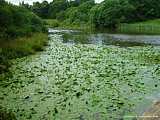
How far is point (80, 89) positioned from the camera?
1625cm

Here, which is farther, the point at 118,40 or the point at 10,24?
the point at 118,40

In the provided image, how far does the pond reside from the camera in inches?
500

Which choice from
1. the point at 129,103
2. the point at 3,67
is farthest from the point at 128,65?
the point at 129,103

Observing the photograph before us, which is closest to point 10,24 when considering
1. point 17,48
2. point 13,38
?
point 13,38

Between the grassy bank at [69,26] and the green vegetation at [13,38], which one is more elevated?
the green vegetation at [13,38]

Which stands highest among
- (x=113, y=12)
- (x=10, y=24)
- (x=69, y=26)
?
(x=113, y=12)

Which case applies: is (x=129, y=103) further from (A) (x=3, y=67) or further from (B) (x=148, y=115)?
(A) (x=3, y=67)

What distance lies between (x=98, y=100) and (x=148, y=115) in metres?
3.41

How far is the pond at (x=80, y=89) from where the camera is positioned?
1270 centimetres

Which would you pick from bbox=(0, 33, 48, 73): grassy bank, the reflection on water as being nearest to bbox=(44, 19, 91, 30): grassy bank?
the reflection on water

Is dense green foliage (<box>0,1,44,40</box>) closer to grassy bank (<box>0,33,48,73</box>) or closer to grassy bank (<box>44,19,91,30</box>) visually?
grassy bank (<box>0,33,48,73</box>)

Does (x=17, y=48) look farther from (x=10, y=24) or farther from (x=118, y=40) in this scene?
(x=118, y=40)

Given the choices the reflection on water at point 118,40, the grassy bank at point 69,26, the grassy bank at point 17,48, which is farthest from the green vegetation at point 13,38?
the grassy bank at point 69,26

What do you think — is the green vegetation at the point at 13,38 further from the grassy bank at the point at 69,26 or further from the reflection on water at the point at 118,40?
the grassy bank at the point at 69,26
